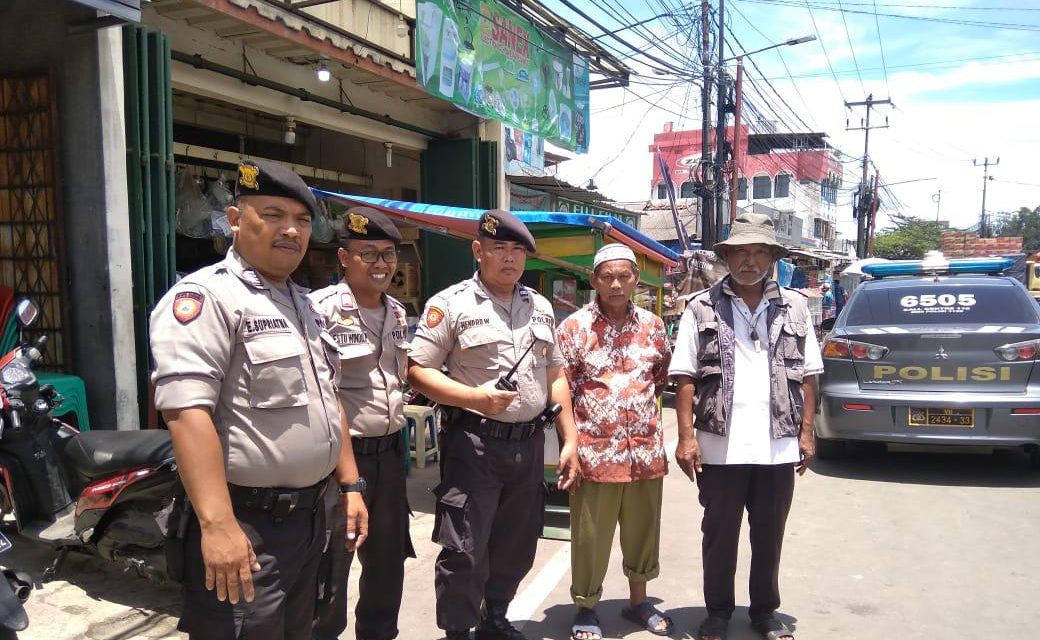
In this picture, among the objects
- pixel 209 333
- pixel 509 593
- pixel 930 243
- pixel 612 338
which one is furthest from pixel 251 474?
pixel 930 243

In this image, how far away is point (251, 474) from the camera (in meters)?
1.96

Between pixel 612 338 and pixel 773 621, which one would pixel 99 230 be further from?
pixel 773 621

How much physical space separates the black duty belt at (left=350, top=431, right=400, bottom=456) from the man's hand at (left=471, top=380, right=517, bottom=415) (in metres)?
0.41

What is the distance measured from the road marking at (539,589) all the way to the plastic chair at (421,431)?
2091mm

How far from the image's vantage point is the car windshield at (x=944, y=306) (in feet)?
19.2

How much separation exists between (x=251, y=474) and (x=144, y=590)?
7.94ft

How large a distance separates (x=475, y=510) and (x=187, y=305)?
1.47 metres

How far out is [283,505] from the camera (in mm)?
2006

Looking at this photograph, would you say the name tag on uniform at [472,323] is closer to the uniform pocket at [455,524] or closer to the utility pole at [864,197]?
the uniform pocket at [455,524]

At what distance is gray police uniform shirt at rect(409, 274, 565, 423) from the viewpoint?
9.78ft

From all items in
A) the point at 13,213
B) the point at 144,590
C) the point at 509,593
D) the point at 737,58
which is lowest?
the point at 144,590

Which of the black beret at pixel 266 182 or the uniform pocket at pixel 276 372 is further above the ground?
the black beret at pixel 266 182

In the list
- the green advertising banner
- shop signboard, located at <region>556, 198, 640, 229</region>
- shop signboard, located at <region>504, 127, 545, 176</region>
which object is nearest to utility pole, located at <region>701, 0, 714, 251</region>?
shop signboard, located at <region>556, 198, 640, 229</region>

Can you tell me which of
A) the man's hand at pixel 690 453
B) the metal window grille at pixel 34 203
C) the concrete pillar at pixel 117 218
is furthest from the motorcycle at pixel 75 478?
the man's hand at pixel 690 453
